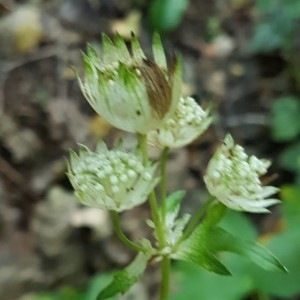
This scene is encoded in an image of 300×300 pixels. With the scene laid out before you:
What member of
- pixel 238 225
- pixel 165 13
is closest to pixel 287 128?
pixel 165 13

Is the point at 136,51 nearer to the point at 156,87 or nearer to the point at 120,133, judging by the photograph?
the point at 156,87

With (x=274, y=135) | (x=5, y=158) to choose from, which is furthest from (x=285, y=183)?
(x=5, y=158)

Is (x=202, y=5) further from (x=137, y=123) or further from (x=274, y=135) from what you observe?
(x=137, y=123)

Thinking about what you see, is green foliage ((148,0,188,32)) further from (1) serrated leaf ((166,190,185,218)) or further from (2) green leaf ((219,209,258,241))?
(1) serrated leaf ((166,190,185,218))

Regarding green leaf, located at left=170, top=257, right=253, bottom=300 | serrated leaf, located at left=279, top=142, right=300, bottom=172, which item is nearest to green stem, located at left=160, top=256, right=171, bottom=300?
green leaf, located at left=170, top=257, right=253, bottom=300

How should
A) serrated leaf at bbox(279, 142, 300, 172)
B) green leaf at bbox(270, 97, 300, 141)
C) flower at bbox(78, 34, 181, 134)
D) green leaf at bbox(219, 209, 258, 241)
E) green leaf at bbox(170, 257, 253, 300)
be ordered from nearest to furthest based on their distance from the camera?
flower at bbox(78, 34, 181, 134) → green leaf at bbox(170, 257, 253, 300) → green leaf at bbox(219, 209, 258, 241) → serrated leaf at bbox(279, 142, 300, 172) → green leaf at bbox(270, 97, 300, 141)

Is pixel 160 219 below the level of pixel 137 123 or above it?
below
